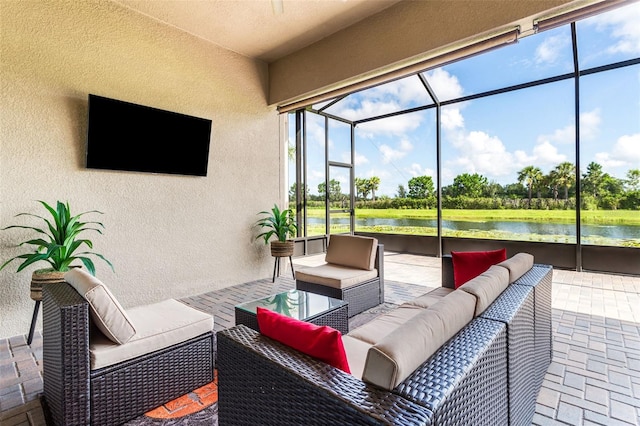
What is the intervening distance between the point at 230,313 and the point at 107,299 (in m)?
1.98

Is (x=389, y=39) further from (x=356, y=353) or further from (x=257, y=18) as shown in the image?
(x=356, y=353)

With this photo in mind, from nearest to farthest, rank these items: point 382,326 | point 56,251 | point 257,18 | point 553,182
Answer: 1. point 382,326
2. point 56,251
3. point 257,18
4. point 553,182

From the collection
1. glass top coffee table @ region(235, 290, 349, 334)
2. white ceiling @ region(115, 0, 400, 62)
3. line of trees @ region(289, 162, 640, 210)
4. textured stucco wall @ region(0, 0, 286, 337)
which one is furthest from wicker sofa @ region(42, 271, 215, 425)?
line of trees @ region(289, 162, 640, 210)

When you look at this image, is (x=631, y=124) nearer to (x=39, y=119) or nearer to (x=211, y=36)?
(x=211, y=36)

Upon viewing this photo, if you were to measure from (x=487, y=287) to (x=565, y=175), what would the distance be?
5.12 m

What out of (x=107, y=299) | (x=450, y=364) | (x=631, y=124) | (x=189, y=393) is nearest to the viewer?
(x=450, y=364)

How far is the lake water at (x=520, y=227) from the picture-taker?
16.3 feet

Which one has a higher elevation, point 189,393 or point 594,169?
point 594,169

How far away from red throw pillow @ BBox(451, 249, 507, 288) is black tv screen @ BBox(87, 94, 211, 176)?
3373 millimetres

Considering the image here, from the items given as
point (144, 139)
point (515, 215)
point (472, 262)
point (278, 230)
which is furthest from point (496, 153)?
point (144, 139)

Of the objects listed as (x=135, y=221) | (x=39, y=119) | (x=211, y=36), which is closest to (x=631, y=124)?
(x=211, y=36)

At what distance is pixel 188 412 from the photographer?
1843 millimetres

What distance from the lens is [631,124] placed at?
4.79 meters

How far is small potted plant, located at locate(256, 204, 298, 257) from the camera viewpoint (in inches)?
193
